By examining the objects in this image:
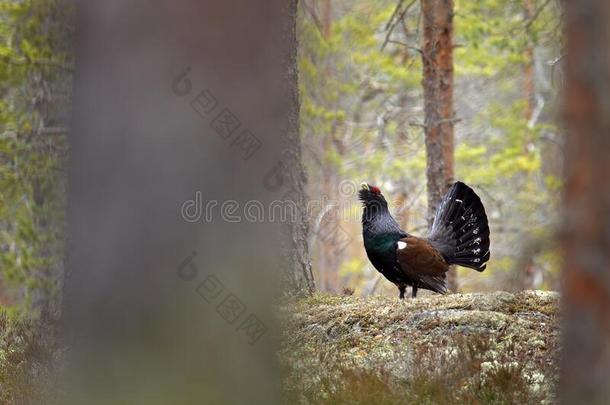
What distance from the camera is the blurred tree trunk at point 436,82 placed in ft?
35.3

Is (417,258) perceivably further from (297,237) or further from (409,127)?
(409,127)

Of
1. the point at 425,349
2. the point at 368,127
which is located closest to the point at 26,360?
the point at 425,349

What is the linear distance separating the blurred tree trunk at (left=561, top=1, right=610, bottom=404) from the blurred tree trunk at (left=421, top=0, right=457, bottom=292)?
819 cm

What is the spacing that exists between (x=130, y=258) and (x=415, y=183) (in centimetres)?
1819

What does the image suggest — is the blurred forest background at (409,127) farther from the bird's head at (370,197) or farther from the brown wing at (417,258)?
the brown wing at (417,258)

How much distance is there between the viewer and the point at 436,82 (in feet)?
35.8

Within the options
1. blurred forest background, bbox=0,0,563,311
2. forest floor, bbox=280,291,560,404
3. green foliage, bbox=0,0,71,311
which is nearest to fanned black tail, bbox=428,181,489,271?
blurred forest background, bbox=0,0,563,311

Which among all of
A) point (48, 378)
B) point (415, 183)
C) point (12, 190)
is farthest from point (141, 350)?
point (415, 183)

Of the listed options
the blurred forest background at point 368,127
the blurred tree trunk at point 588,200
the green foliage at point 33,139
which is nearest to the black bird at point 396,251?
the blurred forest background at point 368,127

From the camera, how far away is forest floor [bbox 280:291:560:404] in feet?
14.4

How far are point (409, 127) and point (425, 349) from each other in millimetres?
14694

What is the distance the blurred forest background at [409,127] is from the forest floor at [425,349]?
27.1ft

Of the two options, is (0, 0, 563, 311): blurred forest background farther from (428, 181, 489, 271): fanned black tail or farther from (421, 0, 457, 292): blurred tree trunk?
(428, 181, 489, 271): fanned black tail

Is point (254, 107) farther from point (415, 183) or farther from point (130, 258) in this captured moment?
point (415, 183)
